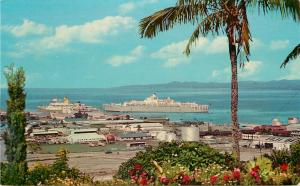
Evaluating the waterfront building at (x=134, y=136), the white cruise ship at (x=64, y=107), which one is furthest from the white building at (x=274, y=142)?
the white cruise ship at (x=64, y=107)

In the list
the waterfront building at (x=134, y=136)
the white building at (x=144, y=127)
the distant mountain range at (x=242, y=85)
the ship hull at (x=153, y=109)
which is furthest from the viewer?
the ship hull at (x=153, y=109)

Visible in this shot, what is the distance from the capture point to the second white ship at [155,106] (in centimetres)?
1545

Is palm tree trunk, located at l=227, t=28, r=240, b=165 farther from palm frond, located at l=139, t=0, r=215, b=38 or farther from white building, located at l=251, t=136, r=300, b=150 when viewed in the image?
white building, located at l=251, t=136, r=300, b=150

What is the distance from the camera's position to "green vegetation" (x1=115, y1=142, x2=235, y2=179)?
779 centimetres

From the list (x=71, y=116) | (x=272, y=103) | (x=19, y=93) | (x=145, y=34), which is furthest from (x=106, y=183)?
(x=272, y=103)

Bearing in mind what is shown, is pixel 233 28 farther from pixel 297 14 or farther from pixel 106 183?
pixel 106 183

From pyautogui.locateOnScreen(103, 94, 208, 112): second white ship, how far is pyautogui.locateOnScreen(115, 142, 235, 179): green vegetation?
7030 mm

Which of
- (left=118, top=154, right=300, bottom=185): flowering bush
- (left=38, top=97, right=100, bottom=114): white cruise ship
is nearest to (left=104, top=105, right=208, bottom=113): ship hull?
(left=38, top=97, right=100, bottom=114): white cruise ship

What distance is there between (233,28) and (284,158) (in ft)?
7.08

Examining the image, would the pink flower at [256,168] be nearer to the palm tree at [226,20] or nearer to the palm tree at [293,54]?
the palm tree at [226,20]

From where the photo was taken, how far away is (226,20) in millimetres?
8508

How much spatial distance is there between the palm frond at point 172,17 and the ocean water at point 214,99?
3.72 m

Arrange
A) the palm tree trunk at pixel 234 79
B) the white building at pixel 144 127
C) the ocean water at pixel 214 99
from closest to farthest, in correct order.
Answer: the palm tree trunk at pixel 234 79 < the white building at pixel 144 127 < the ocean water at pixel 214 99

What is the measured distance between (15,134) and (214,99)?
327 inches
